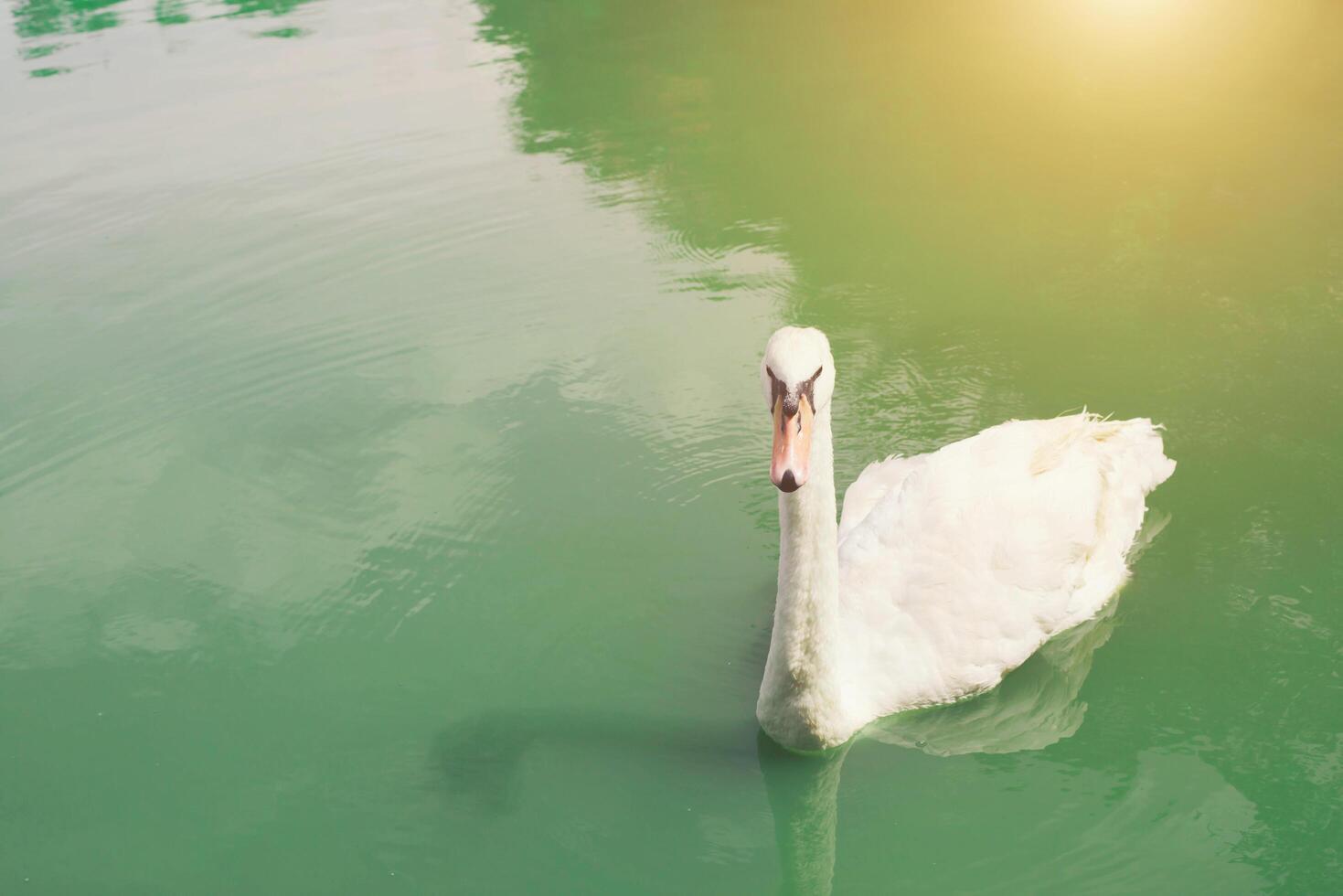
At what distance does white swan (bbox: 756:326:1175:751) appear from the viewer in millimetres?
4309

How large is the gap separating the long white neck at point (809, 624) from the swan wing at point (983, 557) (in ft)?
0.81

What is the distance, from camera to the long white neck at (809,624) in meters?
4.32

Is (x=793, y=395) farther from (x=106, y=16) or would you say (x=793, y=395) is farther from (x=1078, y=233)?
(x=106, y=16)

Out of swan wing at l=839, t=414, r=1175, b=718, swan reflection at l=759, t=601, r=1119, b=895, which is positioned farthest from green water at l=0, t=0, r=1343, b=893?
swan wing at l=839, t=414, r=1175, b=718

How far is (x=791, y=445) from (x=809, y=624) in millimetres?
820

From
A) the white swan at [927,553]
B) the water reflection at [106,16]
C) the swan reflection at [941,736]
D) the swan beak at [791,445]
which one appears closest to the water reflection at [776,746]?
the swan reflection at [941,736]

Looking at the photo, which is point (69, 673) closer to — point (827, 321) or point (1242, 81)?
point (827, 321)

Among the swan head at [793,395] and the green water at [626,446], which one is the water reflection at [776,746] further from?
the swan head at [793,395]

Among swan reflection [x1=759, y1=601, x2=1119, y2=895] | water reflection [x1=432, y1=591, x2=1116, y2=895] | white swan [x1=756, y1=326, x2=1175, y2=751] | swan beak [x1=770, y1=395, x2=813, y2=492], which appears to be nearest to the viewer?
swan beak [x1=770, y1=395, x2=813, y2=492]

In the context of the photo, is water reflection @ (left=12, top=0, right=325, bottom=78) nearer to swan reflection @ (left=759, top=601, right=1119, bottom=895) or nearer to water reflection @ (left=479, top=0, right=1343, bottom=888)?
water reflection @ (left=479, top=0, right=1343, bottom=888)

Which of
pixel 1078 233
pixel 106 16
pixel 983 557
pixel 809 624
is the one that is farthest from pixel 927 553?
pixel 106 16

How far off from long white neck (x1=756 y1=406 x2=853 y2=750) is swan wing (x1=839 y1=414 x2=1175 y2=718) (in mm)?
247

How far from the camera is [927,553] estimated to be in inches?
202

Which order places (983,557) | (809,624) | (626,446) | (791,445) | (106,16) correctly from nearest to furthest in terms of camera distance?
(791,445)
(809,624)
(983,557)
(626,446)
(106,16)
